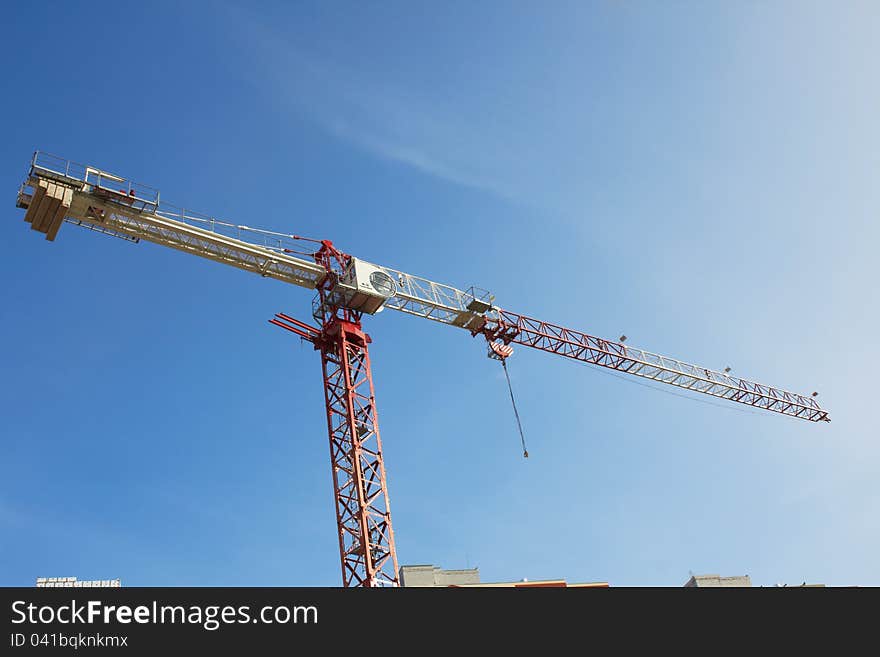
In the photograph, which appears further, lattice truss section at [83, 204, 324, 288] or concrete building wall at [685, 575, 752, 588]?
concrete building wall at [685, 575, 752, 588]

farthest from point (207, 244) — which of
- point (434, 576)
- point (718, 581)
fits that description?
point (718, 581)

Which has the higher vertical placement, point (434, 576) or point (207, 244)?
point (207, 244)

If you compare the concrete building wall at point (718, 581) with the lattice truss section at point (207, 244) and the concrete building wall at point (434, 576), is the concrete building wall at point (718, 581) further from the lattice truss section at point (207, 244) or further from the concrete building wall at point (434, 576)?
the lattice truss section at point (207, 244)

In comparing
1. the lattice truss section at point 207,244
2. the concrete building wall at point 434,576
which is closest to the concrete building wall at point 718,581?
the concrete building wall at point 434,576

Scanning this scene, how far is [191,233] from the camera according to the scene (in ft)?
170

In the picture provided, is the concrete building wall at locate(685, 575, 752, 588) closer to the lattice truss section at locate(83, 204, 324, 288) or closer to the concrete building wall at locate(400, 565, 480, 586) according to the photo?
the concrete building wall at locate(400, 565, 480, 586)

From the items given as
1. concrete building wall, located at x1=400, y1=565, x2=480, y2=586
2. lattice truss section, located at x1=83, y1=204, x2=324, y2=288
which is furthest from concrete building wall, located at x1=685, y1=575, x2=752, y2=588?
lattice truss section, located at x1=83, y1=204, x2=324, y2=288

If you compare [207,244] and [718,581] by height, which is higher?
[207,244]

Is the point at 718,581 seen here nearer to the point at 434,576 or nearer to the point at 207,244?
the point at 434,576
